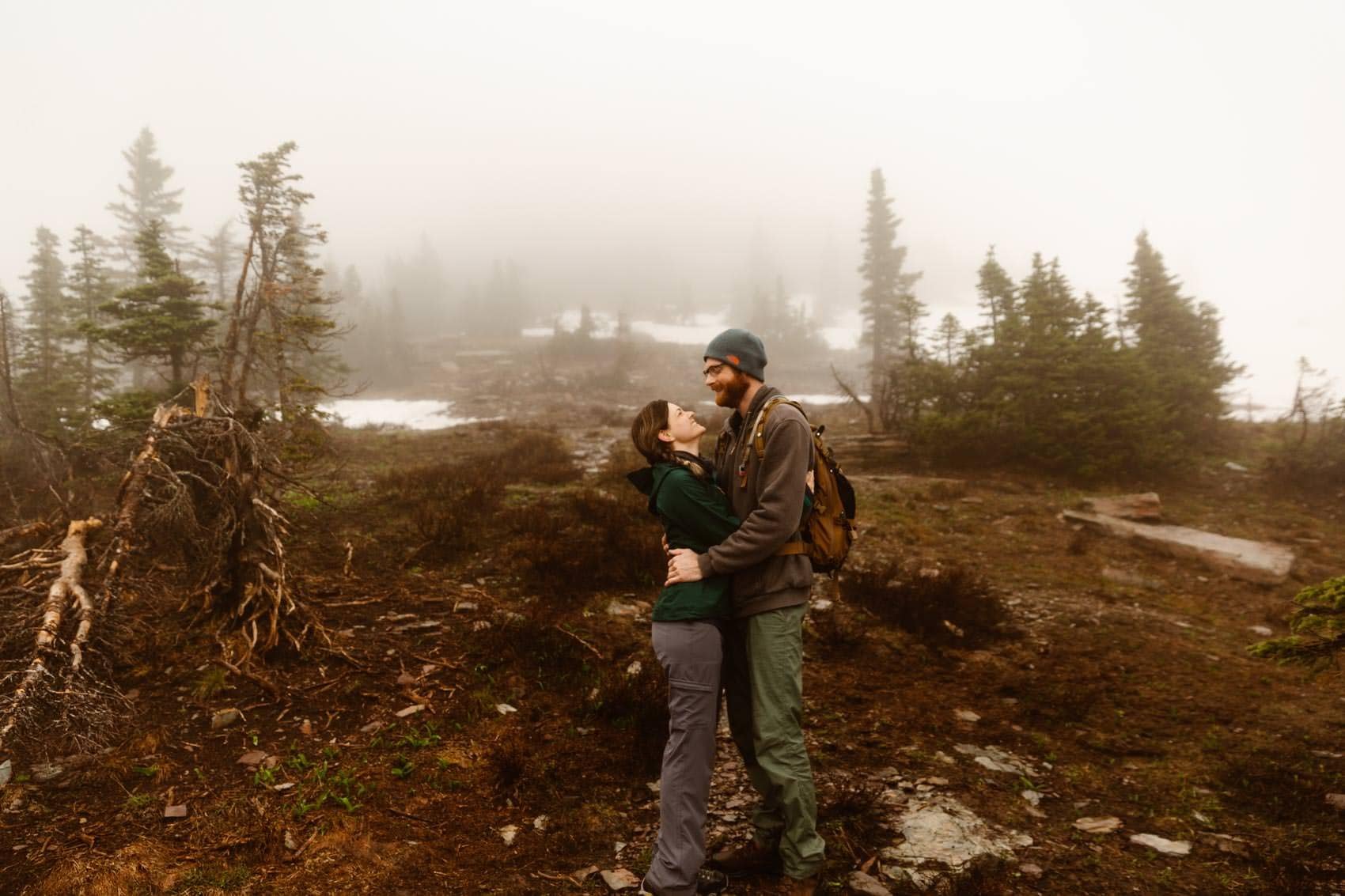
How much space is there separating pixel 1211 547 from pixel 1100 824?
27.2 ft

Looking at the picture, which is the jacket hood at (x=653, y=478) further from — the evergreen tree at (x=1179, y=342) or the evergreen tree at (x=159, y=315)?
the evergreen tree at (x=1179, y=342)

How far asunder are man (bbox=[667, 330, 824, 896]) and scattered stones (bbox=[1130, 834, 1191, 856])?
6.83 ft

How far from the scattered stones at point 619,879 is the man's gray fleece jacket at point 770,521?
1.57 metres

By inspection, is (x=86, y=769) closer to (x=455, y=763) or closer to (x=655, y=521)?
(x=455, y=763)

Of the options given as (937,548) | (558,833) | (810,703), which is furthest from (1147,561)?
(558,833)

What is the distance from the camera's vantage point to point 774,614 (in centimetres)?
312

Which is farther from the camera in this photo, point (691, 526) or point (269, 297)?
point (269, 297)

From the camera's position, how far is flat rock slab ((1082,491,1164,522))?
11.2 metres

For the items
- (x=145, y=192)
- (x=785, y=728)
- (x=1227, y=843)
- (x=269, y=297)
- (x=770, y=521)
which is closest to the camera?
(x=770, y=521)

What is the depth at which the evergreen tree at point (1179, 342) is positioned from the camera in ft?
52.4

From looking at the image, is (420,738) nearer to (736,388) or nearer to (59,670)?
(59,670)

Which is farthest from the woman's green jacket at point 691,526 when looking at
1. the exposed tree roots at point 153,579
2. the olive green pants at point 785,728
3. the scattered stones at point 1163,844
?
the exposed tree roots at point 153,579

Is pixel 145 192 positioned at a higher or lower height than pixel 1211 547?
higher

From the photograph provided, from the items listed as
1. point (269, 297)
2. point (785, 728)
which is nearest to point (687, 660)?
point (785, 728)
